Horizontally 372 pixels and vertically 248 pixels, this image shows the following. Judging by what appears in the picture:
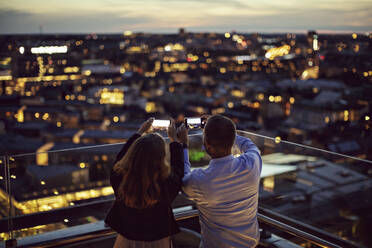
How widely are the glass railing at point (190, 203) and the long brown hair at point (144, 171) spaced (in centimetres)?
146

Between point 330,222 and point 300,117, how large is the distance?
23981 mm

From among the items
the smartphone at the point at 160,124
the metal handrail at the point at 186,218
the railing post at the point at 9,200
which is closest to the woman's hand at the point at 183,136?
the smartphone at the point at 160,124

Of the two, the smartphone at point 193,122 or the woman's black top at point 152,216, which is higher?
the smartphone at point 193,122

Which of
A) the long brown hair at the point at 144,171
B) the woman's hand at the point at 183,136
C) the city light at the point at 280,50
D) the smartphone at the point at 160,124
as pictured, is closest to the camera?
the long brown hair at the point at 144,171

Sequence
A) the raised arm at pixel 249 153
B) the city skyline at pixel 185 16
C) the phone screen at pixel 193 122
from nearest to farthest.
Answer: the raised arm at pixel 249 153 → the phone screen at pixel 193 122 → the city skyline at pixel 185 16

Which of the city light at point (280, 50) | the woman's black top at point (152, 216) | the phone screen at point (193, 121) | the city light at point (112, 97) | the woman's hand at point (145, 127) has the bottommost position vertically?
the city light at point (112, 97)

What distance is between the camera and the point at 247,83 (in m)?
37.4

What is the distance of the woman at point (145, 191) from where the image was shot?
4.29 ft

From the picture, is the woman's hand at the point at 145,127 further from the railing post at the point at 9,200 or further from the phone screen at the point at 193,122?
the railing post at the point at 9,200

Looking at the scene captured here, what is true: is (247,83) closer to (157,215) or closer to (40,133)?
(40,133)

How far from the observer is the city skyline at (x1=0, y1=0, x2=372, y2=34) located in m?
14.6

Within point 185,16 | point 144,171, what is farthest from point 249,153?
point 185,16

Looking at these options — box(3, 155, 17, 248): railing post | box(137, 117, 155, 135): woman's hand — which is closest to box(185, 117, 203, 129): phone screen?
box(137, 117, 155, 135): woman's hand

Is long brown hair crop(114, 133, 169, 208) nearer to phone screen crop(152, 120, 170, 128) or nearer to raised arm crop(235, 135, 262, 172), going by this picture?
raised arm crop(235, 135, 262, 172)
